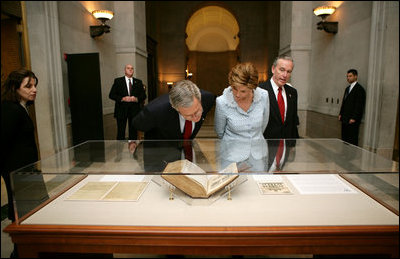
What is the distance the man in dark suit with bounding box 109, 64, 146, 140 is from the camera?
629 cm

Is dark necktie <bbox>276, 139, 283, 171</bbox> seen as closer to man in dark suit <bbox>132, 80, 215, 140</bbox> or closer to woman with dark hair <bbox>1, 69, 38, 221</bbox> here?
man in dark suit <bbox>132, 80, 215, 140</bbox>

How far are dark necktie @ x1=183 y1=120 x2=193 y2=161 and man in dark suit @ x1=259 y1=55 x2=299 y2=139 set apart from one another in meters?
1.08

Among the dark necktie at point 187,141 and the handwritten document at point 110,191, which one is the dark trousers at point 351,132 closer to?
the dark necktie at point 187,141

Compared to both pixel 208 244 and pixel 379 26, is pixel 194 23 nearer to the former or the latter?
pixel 379 26

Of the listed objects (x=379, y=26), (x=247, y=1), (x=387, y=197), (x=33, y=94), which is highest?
(x=247, y=1)

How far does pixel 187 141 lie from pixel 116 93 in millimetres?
4376

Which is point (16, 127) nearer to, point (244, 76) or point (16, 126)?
point (16, 126)

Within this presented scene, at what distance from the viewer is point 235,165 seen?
1808 mm

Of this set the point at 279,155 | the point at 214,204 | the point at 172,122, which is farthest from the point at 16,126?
the point at 279,155

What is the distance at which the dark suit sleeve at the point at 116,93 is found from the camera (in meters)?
6.27

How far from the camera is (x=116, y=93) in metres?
6.34

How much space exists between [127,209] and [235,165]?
713mm

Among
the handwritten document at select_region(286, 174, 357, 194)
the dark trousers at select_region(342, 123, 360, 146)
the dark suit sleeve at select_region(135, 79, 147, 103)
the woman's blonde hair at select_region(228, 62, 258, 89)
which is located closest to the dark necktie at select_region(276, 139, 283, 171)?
the handwritten document at select_region(286, 174, 357, 194)

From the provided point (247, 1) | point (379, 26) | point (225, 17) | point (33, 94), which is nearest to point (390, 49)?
point (379, 26)
